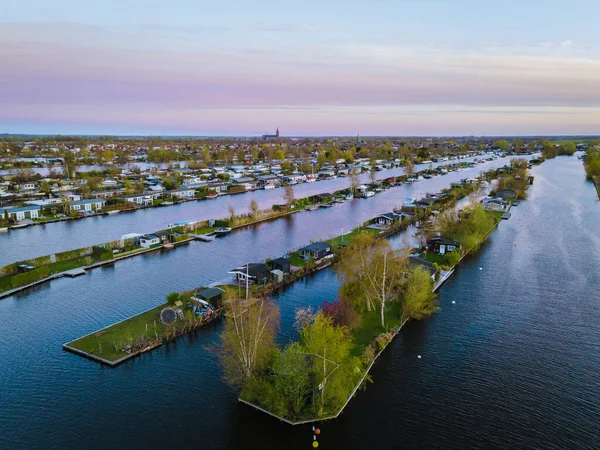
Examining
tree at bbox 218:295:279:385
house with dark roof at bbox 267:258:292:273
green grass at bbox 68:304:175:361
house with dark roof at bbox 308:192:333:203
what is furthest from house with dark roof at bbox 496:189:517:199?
tree at bbox 218:295:279:385

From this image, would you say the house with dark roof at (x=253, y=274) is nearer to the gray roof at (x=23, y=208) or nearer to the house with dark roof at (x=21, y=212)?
the house with dark roof at (x=21, y=212)

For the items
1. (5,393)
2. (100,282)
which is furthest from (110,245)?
(5,393)

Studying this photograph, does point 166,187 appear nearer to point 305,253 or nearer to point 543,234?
point 305,253

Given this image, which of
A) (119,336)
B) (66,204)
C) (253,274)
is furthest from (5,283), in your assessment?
(66,204)

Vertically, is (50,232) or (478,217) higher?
(478,217)

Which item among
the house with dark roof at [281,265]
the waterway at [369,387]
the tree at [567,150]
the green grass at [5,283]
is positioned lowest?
the waterway at [369,387]

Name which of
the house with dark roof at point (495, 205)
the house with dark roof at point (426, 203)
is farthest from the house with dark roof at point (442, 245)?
the house with dark roof at point (495, 205)

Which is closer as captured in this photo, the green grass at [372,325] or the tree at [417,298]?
the green grass at [372,325]
